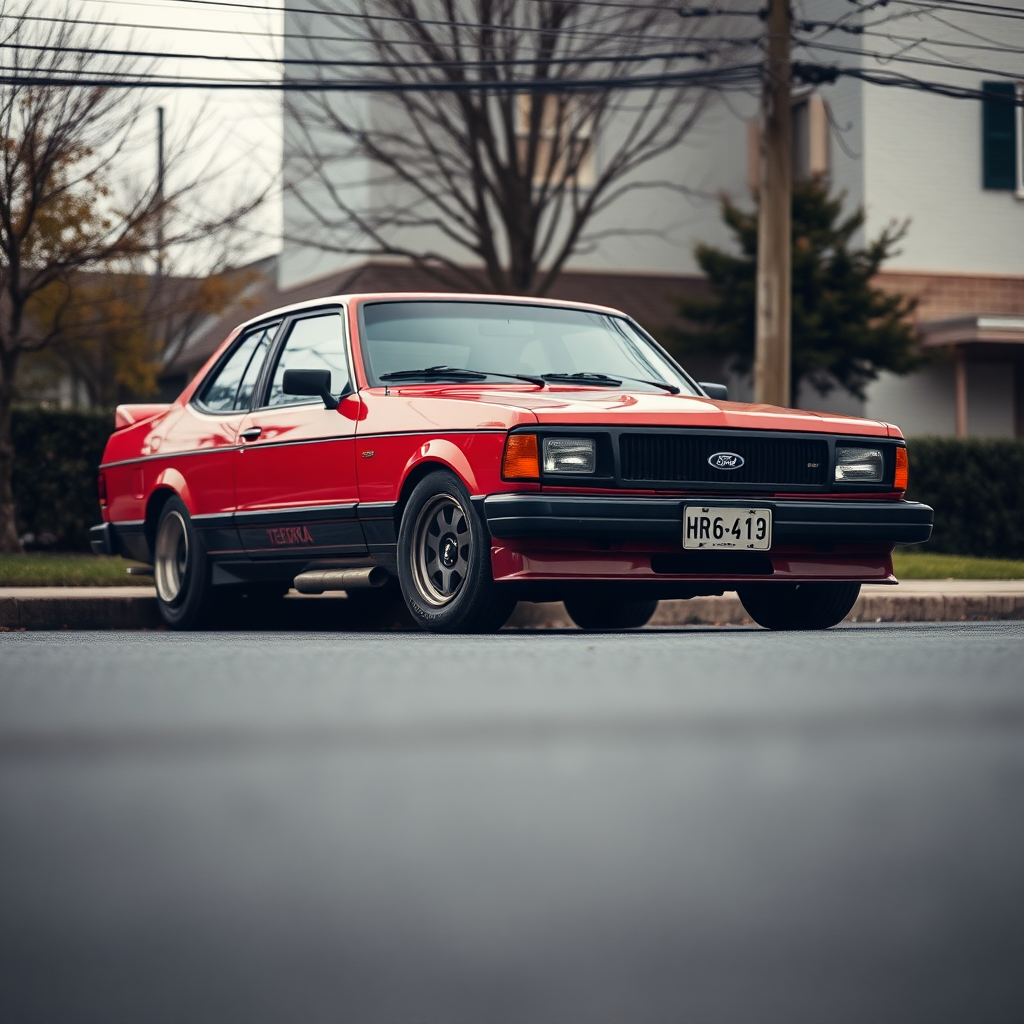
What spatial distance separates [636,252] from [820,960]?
22317 millimetres

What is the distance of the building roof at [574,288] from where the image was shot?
72.3 ft

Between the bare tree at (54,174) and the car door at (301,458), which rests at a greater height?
the bare tree at (54,174)

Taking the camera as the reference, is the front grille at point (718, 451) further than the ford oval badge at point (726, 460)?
No

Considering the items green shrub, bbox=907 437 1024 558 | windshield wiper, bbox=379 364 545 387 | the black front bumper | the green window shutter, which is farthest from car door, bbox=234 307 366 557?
the green window shutter

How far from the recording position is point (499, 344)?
26.0 feet

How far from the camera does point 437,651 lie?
16.9ft

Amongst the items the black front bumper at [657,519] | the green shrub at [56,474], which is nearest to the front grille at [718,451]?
the black front bumper at [657,519]

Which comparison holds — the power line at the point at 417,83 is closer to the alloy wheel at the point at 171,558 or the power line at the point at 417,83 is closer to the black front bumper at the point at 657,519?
the alloy wheel at the point at 171,558

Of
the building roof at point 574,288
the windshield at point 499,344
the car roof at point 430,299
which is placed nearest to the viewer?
the windshield at point 499,344

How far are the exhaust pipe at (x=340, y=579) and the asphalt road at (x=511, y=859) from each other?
3657mm

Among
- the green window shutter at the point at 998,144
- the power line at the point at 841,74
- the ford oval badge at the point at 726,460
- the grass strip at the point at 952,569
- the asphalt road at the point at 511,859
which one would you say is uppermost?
the green window shutter at the point at 998,144

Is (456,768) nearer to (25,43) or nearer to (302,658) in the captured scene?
(302,658)

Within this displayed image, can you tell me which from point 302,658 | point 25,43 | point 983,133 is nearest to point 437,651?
point 302,658

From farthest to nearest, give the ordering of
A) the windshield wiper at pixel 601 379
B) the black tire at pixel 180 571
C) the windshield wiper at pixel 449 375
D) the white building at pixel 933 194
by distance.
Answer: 1. the white building at pixel 933 194
2. the black tire at pixel 180 571
3. the windshield wiper at pixel 601 379
4. the windshield wiper at pixel 449 375
